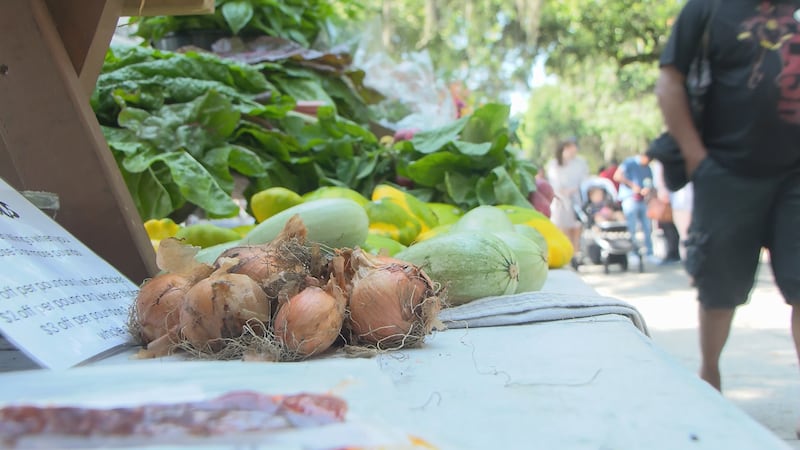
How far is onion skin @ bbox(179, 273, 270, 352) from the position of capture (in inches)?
44.9

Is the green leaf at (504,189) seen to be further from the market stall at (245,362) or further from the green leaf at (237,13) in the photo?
the green leaf at (237,13)

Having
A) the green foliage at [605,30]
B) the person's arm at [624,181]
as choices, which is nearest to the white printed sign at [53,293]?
the person's arm at [624,181]

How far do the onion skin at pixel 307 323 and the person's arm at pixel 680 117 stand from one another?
6.69 feet

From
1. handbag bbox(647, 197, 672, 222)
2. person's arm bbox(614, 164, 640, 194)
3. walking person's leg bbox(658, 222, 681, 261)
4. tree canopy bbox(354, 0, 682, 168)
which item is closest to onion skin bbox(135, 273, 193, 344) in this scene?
tree canopy bbox(354, 0, 682, 168)

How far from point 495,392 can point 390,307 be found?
0.31 metres

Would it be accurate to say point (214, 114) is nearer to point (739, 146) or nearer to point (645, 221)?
point (739, 146)

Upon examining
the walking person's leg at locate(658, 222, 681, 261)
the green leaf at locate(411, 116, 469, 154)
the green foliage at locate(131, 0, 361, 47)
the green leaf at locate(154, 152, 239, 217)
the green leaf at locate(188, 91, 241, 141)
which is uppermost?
the green foliage at locate(131, 0, 361, 47)

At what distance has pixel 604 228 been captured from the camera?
31.9 ft

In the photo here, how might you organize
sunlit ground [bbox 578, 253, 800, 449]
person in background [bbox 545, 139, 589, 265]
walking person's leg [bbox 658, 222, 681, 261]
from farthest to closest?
walking person's leg [bbox 658, 222, 681, 261]
person in background [bbox 545, 139, 589, 265]
sunlit ground [bbox 578, 253, 800, 449]

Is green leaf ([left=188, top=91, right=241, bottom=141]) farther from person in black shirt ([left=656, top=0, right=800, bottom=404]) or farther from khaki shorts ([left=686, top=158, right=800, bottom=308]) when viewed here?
khaki shorts ([left=686, top=158, right=800, bottom=308])

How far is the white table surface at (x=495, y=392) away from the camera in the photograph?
776 millimetres

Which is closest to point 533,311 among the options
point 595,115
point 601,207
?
point 601,207

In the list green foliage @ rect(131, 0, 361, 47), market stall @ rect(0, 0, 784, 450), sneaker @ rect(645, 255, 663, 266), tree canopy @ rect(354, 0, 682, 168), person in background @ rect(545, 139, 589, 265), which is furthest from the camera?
tree canopy @ rect(354, 0, 682, 168)

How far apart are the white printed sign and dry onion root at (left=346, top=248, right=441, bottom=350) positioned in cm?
45
